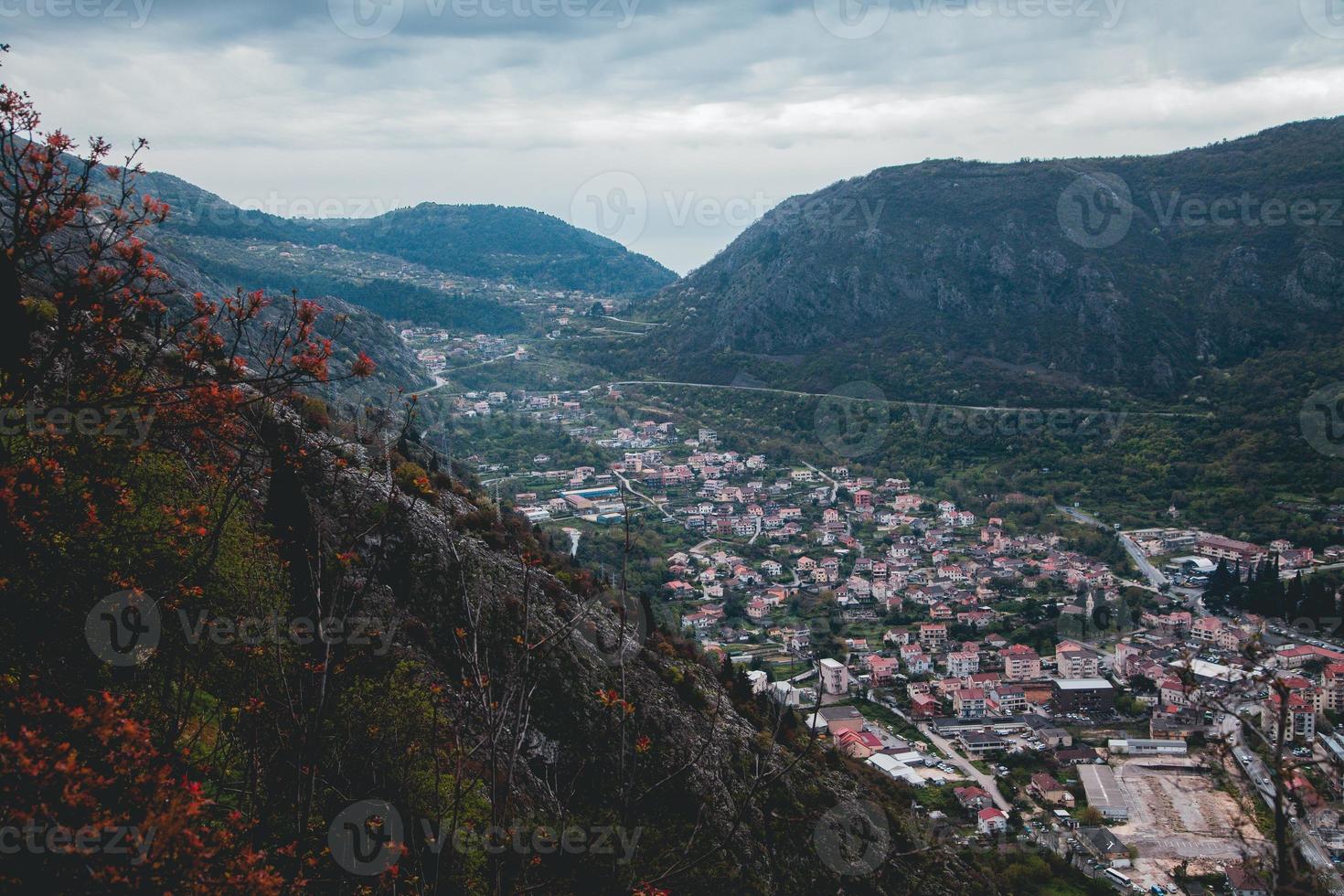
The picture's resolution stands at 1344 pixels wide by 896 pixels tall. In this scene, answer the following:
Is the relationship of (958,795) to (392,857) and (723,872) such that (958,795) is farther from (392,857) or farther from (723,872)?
(392,857)

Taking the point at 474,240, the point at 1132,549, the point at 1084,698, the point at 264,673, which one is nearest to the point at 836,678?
the point at 1084,698

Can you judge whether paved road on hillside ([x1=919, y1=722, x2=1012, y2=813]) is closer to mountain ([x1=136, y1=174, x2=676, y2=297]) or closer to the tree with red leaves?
the tree with red leaves

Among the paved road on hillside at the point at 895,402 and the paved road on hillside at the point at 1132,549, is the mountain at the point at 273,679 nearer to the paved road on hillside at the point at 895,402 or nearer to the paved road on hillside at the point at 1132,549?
the paved road on hillside at the point at 1132,549

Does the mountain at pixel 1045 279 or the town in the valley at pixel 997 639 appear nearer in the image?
the town in the valley at pixel 997 639

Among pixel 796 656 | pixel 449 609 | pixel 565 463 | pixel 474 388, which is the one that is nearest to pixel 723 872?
pixel 449 609

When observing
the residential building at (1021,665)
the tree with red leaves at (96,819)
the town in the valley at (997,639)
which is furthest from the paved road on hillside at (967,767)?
the tree with red leaves at (96,819)

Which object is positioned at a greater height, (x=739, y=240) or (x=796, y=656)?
(x=739, y=240)
